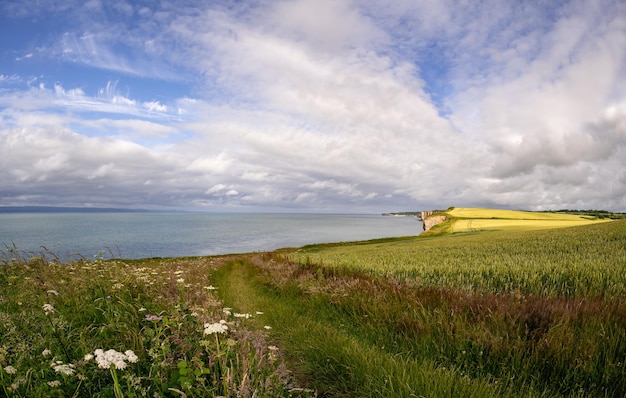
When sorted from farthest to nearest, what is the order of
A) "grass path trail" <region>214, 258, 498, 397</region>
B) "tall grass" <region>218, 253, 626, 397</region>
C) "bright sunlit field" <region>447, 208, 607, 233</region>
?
1. "bright sunlit field" <region>447, 208, 607, 233</region>
2. "tall grass" <region>218, 253, 626, 397</region>
3. "grass path trail" <region>214, 258, 498, 397</region>

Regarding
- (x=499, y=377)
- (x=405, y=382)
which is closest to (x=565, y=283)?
(x=499, y=377)

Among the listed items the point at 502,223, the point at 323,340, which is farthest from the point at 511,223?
the point at 323,340

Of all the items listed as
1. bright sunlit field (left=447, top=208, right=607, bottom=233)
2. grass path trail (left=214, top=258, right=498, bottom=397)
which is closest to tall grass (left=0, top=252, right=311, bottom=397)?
grass path trail (left=214, top=258, right=498, bottom=397)

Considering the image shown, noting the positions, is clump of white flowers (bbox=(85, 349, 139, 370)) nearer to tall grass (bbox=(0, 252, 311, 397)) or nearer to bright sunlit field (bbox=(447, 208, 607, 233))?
tall grass (bbox=(0, 252, 311, 397))

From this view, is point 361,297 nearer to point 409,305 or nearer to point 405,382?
point 409,305

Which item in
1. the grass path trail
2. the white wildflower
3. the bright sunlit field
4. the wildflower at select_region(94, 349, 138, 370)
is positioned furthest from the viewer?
the bright sunlit field

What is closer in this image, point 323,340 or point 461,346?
point 461,346

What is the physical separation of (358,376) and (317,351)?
1183 millimetres

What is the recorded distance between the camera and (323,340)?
18.6 ft

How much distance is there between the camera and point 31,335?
4.07m

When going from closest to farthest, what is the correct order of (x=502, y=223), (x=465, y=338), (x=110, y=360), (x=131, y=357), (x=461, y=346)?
1. (x=110, y=360)
2. (x=131, y=357)
3. (x=461, y=346)
4. (x=465, y=338)
5. (x=502, y=223)

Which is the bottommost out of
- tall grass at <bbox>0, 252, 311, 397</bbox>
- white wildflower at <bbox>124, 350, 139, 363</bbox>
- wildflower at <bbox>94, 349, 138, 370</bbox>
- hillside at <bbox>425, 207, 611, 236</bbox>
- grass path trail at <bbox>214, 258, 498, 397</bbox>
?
hillside at <bbox>425, 207, 611, 236</bbox>

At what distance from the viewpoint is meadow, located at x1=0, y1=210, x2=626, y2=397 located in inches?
125

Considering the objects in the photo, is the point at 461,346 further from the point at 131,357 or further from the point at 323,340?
the point at 131,357
